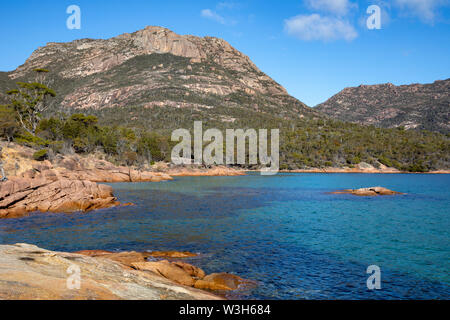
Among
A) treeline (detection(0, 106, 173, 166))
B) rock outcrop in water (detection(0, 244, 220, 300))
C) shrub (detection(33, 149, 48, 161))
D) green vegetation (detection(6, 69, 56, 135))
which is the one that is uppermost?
green vegetation (detection(6, 69, 56, 135))

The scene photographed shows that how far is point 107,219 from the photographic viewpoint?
1095 inches

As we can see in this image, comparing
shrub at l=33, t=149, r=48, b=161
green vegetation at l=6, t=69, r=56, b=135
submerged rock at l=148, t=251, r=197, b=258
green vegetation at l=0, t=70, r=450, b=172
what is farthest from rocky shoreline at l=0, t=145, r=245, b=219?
green vegetation at l=6, t=69, r=56, b=135

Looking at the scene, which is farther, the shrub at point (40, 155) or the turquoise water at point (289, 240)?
the shrub at point (40, 155)

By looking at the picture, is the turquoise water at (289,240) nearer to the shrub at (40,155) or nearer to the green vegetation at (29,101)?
the shrub at (40,155)

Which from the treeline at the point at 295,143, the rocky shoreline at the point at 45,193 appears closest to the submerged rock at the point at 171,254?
the rocky shoreline at the point at 45,193

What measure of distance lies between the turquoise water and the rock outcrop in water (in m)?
3.39

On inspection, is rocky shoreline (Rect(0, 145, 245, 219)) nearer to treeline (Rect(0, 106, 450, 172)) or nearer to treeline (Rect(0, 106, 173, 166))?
treeline (Rect(0, 106, 173, 166))

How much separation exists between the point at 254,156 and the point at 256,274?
124341mm

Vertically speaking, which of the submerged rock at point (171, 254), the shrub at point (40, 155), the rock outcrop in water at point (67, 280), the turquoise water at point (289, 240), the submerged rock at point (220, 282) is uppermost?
the shrub at point (40, 155)

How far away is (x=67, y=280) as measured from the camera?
341 inches

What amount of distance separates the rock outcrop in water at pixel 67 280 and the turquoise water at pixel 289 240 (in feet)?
11.1

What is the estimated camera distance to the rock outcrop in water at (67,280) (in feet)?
25.0

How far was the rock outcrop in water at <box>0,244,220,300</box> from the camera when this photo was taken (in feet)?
25.0

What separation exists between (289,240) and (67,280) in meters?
14.9
